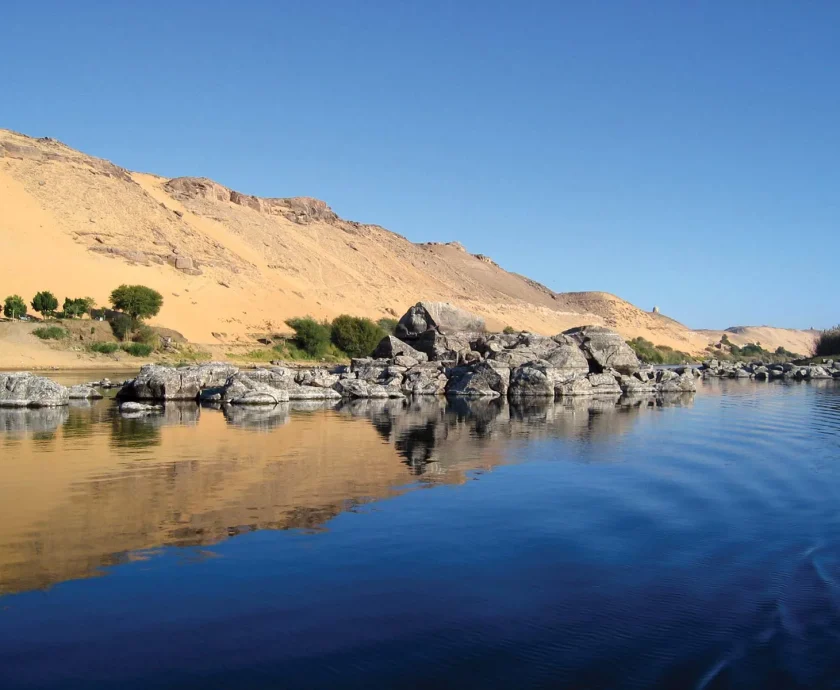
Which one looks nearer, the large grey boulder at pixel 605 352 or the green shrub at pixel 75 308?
the large grey boulder at pixel 605 352

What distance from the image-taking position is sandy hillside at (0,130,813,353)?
5584 centimetres

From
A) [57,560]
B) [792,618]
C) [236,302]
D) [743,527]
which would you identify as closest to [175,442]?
[57,560]

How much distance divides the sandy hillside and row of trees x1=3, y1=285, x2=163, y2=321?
4.96 m

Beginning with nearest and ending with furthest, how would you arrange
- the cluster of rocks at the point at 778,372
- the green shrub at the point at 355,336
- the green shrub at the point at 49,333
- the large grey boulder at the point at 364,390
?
the large grey boulder at the point at 364,390 → the green shrub at the point at 49,333 → the cluster of rocks at the point at 778,372 → the green shrub at the point at 355,336

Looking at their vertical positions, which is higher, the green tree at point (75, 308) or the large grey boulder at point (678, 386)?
the green tree at point (75, 308)

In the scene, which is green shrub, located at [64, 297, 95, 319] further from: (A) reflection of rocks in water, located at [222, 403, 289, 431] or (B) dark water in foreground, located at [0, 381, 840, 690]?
(B) dark water in foreground, located at [0, 381, 840, 690]

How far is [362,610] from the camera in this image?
5.68 metres

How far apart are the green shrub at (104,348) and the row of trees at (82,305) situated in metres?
4.40

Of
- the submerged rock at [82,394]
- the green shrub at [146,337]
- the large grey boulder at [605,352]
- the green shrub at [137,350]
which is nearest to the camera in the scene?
the submerged rock at [82,394]

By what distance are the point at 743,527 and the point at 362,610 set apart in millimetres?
4829

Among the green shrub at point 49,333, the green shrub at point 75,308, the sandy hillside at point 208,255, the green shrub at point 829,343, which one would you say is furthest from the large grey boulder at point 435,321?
the green shrub at point 829,343

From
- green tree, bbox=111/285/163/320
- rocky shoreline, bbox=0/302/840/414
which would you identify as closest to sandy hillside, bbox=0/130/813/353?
green tree, bbox=111/285/163/320

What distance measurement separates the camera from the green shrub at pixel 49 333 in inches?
1497

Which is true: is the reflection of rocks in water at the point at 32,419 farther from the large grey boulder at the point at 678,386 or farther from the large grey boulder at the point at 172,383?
the large grey boulder at the point at 678,386
